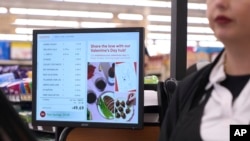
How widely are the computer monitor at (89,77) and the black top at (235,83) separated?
50cm

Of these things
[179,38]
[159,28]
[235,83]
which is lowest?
[235,83]

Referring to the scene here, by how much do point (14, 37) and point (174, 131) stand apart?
15.5 m

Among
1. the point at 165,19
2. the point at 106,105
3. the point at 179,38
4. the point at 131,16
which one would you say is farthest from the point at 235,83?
the point at 165,19

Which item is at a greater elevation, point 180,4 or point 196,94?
point 180,4

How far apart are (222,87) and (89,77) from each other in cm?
66

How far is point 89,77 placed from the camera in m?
1.55

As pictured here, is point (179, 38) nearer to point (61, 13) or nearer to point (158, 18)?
point (61, 13)

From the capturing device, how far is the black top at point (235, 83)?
3.21ft

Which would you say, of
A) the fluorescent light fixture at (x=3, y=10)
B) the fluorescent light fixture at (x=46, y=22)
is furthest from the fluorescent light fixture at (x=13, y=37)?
the fluorescent light fixture at (x=3, y=10)

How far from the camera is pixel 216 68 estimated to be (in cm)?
110

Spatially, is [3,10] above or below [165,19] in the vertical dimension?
above

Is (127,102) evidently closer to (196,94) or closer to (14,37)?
(196,94)

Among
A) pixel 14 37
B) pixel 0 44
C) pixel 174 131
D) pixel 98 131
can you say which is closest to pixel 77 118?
pixel 98 131

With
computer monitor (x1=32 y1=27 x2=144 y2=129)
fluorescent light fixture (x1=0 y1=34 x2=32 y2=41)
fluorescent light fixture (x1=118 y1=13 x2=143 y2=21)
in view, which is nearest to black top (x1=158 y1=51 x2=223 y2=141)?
computer monitor (x1=32 y1=27 x2=144 y2=129)
